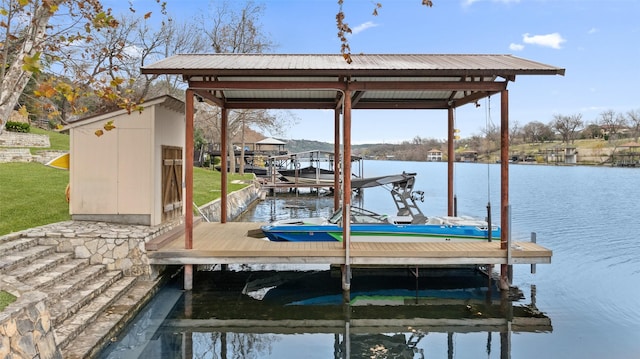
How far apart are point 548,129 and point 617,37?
215ft

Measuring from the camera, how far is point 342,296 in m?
7.95

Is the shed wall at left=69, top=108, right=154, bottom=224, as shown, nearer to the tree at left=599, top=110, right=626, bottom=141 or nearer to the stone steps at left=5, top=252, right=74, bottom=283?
the stone steps at left=5, top=252, right=74, bottom=283

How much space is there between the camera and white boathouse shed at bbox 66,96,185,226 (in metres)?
8.55

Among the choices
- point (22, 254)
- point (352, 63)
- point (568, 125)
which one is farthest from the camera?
point (568, 125)

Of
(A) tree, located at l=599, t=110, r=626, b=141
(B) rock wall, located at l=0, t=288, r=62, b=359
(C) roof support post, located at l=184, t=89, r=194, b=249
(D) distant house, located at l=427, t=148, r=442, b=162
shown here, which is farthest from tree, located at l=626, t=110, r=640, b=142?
(B) rock wall, located at l=0, t=288, r=62, b=359

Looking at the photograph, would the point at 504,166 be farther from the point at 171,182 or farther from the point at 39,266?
the point at 39,266

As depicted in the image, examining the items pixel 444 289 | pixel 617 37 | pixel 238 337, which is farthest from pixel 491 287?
pixel 617 37

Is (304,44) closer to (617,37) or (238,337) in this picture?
(238,337)

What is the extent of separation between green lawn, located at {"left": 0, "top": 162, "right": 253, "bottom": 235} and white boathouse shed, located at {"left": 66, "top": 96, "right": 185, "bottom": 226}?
3.02ft

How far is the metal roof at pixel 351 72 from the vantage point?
7176 mm

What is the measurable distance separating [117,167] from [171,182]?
1.26 meters

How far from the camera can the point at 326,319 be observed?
6.90 meters

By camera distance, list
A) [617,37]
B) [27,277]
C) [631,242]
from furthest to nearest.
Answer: [617,37]
[631,242]
[27,277]

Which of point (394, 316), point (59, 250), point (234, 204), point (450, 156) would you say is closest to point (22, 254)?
point (59, 250)
